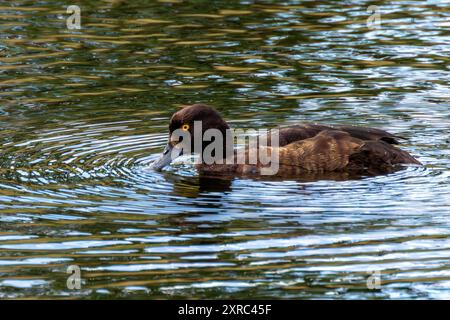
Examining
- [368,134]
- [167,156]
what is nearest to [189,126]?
[167,156]

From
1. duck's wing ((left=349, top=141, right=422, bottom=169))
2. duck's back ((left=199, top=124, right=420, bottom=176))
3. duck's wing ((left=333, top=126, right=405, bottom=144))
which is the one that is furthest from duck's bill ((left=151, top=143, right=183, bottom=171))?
duck's wing ((left=349, top=141, right=422, bottom=169))

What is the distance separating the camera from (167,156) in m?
11.3

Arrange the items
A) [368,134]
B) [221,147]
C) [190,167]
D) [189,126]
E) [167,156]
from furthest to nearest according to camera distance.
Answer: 1. [190,167]
2. [221,147]
3. [189,126]
4. [167,156]
5. [368,134]

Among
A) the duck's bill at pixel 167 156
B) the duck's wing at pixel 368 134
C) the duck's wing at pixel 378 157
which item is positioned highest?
the duck's wing at pixel 368 134

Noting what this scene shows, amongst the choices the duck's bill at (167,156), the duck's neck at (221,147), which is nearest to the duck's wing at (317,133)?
the duck's neck at (221,147)

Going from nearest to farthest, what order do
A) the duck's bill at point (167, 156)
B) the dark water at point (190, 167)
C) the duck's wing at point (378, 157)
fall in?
the dark water at point (190, 167), the duck's wing at point (378, 157), the duck's bill at point (167, 156)

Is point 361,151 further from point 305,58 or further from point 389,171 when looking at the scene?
point 305,58

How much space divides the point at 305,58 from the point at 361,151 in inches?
185

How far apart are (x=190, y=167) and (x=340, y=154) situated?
1.67m

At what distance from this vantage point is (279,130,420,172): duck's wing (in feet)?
36.0

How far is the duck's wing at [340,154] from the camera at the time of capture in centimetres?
1097

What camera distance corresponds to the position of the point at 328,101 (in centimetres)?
1357

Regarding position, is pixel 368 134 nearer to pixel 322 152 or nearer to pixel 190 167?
pixel 322 152

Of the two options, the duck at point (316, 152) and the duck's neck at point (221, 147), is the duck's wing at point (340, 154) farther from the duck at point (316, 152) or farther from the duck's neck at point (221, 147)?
the duck's neck at point (221, 147)
